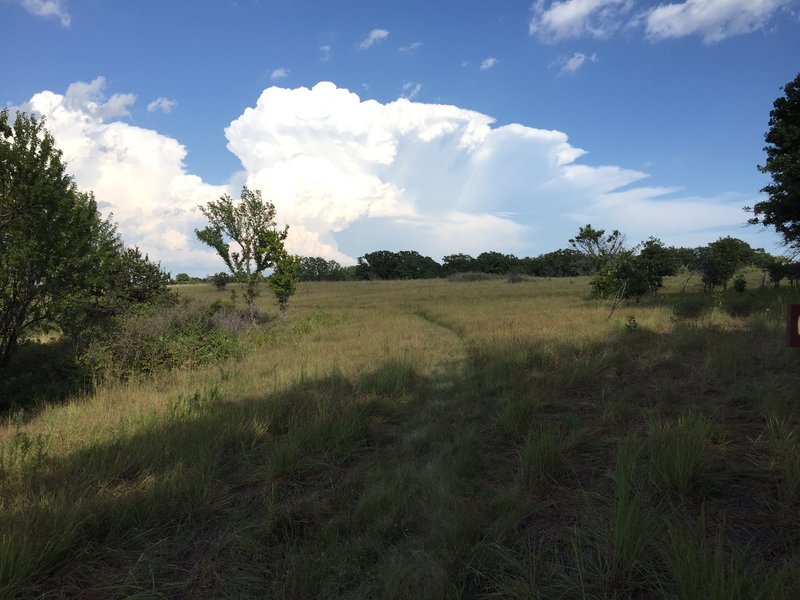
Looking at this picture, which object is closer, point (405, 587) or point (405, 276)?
point (405, 587)

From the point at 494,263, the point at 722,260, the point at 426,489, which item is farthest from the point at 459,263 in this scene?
the point at 426,489

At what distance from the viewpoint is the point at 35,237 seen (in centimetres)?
905

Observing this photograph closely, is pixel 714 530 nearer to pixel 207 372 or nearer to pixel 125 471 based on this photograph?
pixel 125 471

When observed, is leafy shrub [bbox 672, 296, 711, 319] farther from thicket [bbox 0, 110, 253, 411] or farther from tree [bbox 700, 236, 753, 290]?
thicket [bbox 0, 110, 253, 411]

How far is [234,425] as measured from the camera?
5.61 m

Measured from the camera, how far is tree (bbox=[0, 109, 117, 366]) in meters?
8.70

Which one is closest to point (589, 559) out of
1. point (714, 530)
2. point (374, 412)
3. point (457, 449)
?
point (714, 530)

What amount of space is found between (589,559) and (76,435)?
6.06 meters

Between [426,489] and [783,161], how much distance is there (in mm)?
20170

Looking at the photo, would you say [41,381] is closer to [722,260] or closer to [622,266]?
[622,266]

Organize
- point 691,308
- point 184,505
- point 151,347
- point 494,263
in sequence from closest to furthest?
point 184,505
point 151,347
point 691,308
point 494,263

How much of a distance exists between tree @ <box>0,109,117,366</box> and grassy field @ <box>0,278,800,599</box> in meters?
3.76

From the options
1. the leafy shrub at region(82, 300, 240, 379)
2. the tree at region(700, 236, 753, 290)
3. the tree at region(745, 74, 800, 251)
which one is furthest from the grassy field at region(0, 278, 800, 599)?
the tree at region(700, 236, 753, 290)

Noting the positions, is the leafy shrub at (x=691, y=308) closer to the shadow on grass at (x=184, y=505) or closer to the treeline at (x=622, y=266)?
the treeline at (x=622, y=266)
